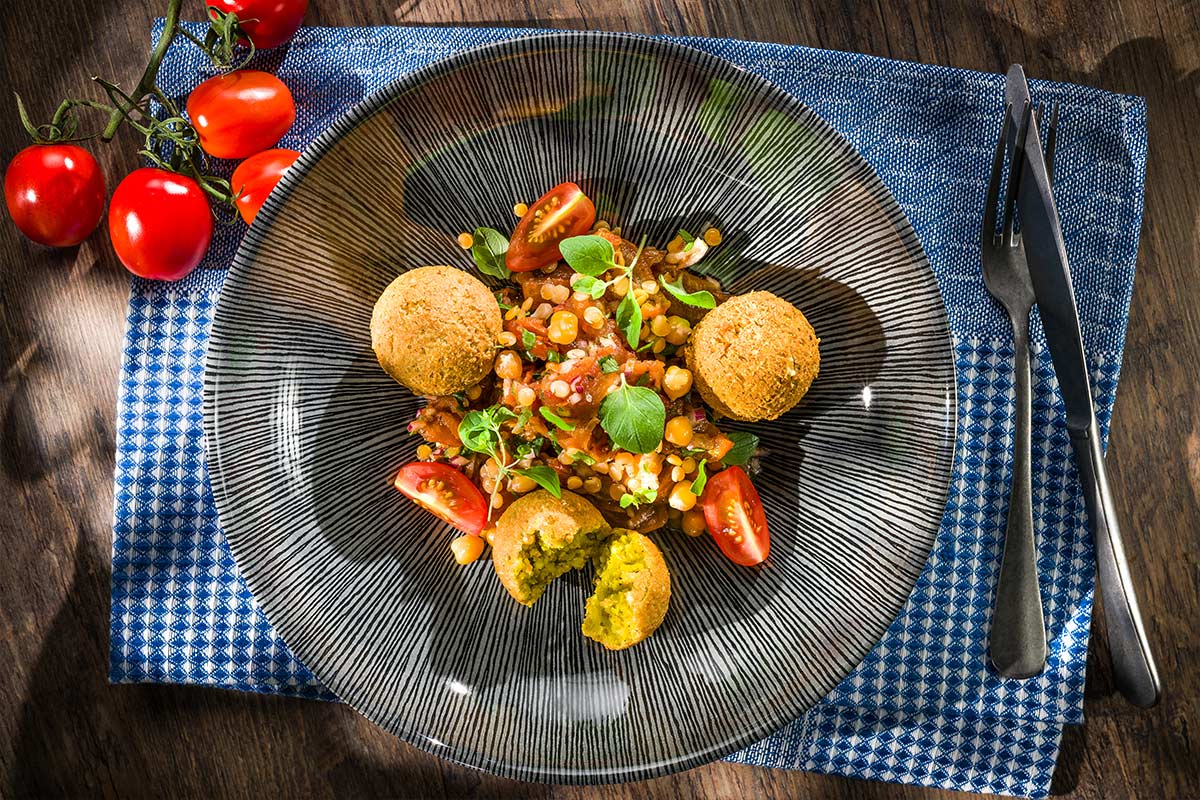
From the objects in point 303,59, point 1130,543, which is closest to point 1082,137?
point 1130,543

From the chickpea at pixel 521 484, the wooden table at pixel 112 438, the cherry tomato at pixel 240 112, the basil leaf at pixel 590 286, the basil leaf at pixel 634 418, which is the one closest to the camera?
the basil leaf at pixel 634 418

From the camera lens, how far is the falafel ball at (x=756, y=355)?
5.92ft

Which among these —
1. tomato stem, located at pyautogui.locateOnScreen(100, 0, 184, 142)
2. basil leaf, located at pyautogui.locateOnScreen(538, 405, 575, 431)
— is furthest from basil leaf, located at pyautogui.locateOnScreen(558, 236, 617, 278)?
tomato stem, located at pyautogui.locateOnScreen(100, 0, 184, 142)

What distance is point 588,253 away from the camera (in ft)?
6.20

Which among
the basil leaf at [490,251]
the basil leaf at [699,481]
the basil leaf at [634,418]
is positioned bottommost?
the basil leaf at [699,481]

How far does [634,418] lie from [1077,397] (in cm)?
120

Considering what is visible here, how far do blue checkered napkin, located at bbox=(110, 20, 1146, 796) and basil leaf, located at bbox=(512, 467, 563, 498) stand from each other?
3.21 ft

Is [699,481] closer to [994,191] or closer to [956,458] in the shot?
[956,458]

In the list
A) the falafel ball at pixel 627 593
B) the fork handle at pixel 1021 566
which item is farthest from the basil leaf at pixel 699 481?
the fork handle at pixel 1021 566

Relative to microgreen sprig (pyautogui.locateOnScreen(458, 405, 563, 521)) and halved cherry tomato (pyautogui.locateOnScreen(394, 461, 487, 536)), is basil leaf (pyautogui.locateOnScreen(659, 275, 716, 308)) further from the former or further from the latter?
halved cherry tomato (pyautogui.locateOnScreen(394, 461, 487, 536))

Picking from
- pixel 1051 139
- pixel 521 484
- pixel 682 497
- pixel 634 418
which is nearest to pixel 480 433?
pixel 521 484

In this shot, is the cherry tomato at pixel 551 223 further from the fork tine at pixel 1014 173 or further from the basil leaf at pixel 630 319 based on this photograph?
the fork tine at pixel 1014 173

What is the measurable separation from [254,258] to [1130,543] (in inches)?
97.4

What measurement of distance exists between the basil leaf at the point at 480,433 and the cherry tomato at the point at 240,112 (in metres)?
1.00
